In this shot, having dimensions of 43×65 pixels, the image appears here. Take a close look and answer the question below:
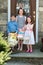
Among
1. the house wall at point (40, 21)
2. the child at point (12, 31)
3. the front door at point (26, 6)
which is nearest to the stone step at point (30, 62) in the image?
the child at point (12, 31)

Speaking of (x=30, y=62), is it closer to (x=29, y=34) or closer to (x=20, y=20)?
(x=29, y=34)

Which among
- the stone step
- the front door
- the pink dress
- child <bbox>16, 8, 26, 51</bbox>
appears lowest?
the stone step

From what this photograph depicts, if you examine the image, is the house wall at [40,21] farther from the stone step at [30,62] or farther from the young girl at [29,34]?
the stone step at [30,62]

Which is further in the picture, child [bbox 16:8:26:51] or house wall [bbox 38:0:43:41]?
house wall [bbox 38:0:43:41]

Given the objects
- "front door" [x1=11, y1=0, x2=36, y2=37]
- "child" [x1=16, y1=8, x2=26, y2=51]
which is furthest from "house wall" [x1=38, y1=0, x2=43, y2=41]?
"child" [x1=16, y1=8, x2=26, y2=51]

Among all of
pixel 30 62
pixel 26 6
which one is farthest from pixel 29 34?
pixel 26 6

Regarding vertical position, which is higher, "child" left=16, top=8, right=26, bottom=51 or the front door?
the front door

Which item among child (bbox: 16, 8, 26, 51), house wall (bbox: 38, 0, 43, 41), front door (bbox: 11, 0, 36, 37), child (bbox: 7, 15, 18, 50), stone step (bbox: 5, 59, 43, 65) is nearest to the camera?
stone step (bbox: 5, 59, 43, 65)

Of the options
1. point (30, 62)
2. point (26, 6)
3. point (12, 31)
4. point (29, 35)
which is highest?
point (26, 6)

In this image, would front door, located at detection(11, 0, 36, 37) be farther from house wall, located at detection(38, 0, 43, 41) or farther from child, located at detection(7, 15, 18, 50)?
child, located at detection(7, 15, 18, 50)

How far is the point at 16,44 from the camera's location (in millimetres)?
9008

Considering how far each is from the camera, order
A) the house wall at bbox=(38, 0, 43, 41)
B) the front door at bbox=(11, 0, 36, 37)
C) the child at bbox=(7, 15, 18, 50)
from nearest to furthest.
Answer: the child at bbox=(7, 15, 18, 50) < the house wall at bbox=(38, 0, 43, 41) < the front door at bbox=(11, 0, 36, 37)

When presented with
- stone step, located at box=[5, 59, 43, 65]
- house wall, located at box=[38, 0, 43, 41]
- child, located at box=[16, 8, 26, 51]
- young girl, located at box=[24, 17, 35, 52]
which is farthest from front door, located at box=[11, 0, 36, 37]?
stone step, located at box=[5, 59, 43, 65]

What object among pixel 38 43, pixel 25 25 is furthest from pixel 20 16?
pixel 38 43
